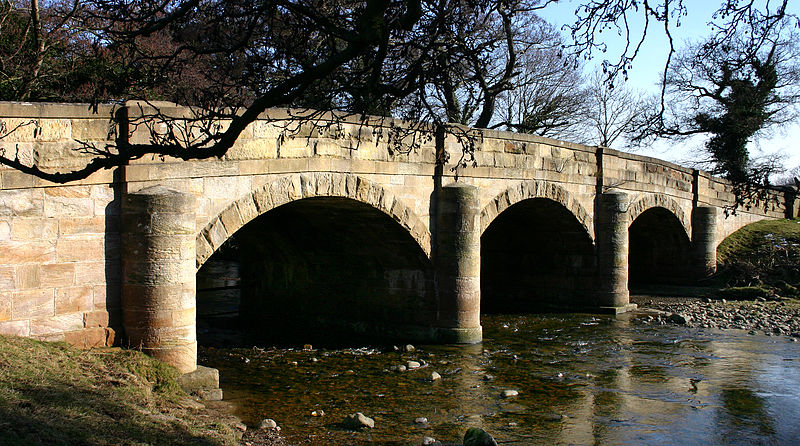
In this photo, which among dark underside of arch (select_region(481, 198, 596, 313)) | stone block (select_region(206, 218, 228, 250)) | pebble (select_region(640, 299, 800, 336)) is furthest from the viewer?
dark underside of arch (select_region(481, 198, 596, 313))

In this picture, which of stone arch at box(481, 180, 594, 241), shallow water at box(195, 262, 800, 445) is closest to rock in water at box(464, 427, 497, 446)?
shallow water at box(195, 262, 800, 445)

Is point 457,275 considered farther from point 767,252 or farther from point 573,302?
point 767,252

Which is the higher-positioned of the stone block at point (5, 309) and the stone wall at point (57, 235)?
the stone wall at point (57, 235)

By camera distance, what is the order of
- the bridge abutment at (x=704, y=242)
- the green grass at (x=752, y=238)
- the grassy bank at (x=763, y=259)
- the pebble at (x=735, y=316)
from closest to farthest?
the pebble at (x=735, y=316) → the grassy bank at (x=763, y=259) → the bridge abutment at (x=704, y=242) → the green grass at (x=752, y=238)

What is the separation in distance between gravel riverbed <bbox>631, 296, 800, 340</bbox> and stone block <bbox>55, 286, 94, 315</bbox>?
417 inches

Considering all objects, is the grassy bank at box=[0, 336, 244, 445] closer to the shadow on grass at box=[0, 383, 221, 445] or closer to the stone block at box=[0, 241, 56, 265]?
the shadow on grass at box=[0, 383, 221, 445]

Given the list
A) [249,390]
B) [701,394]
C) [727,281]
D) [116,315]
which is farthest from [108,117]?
[727,281]

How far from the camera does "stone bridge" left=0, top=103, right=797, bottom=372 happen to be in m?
6.66

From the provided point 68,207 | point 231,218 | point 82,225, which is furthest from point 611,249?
point 68,207

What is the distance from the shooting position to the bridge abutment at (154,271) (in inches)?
277

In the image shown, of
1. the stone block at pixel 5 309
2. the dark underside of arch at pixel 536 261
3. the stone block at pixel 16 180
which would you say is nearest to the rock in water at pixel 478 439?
the stone block at pixel 5 309

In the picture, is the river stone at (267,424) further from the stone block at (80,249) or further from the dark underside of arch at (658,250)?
the dark underside of arch at (658,250)

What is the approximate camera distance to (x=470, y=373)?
9.38 m

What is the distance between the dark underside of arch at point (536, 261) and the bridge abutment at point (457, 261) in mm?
3756
